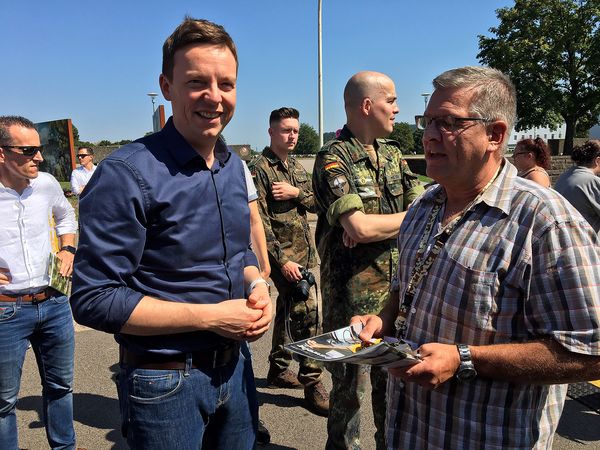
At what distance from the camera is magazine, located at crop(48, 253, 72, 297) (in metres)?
3.07

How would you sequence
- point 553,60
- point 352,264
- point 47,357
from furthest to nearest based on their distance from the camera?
point 553,60
point 47,357
point 352,264

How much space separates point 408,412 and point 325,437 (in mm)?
2023

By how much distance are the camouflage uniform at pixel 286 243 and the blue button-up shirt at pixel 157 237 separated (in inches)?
92.8

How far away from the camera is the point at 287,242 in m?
4.55

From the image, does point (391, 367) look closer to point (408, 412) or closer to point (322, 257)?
point (408, 412)

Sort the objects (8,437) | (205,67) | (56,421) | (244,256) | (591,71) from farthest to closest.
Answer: (591,71), (56,421), (8,437), (244,256), (205,67)

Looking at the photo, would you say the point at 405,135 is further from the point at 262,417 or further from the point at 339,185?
the point at 339,185

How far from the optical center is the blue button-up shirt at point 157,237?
164cm

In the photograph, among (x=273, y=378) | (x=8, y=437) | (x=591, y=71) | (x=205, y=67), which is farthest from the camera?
(x=591, y=71)

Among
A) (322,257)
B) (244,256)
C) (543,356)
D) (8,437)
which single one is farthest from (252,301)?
(8,437)

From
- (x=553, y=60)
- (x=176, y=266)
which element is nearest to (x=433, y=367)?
(x=176, y=266)

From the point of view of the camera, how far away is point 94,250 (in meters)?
1.64

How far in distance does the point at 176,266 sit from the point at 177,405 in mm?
503

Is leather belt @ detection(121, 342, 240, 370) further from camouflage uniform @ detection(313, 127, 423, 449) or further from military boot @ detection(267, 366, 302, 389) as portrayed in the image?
military boot @ detection(267, 366, 302, 389)
